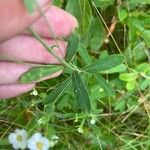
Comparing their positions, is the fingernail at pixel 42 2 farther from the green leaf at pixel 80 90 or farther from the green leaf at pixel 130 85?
the green leaf at pixel 130 85

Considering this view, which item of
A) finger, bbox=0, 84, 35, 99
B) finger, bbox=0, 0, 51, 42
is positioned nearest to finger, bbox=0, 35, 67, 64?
finger, bbox=0, 84, 35, 99

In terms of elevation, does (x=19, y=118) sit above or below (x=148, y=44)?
below

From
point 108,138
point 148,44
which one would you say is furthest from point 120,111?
point 148,44

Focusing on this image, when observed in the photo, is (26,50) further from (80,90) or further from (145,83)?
(145,83)

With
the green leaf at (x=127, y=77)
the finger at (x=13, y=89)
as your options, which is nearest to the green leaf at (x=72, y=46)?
the finger at (x=13, y=89)

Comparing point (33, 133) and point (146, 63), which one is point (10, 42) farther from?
point (146, 63)
